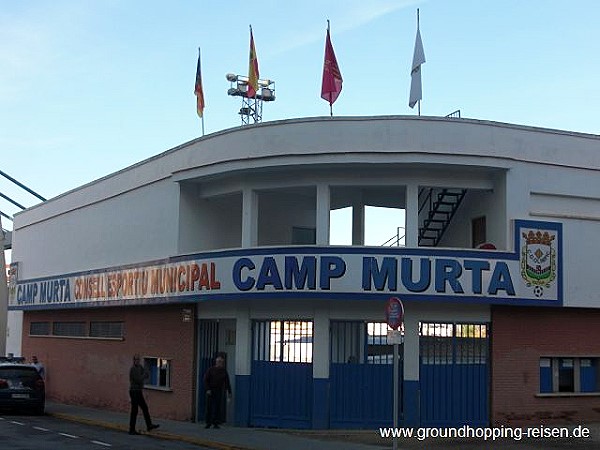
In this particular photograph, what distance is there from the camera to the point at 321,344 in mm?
21219

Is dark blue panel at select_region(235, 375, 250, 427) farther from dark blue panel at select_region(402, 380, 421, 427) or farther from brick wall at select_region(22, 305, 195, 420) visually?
dark blue panel at select_region(402, 380, 421, 427)

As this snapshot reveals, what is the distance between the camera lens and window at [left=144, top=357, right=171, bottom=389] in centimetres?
2503

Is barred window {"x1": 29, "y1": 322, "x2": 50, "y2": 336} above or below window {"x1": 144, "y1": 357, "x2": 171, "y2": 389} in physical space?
above

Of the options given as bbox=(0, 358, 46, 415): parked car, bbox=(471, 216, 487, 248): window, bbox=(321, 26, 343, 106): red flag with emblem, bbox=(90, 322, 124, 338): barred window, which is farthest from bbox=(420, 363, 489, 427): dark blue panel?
bbox=(0, 358, 46, 415): parked car

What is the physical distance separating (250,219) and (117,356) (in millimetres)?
Result: 8109

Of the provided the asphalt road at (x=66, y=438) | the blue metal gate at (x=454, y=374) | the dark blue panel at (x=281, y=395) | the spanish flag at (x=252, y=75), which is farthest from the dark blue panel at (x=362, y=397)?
the spanish flag at (x=252, y=75)

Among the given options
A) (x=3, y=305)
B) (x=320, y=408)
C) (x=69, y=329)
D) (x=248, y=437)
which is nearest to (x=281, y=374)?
(x=320, y=408)

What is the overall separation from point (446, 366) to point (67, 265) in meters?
16.1

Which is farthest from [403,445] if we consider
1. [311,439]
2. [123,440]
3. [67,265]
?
[67,265]

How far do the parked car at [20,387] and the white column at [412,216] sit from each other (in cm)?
1195

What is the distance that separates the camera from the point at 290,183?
72.9 feet

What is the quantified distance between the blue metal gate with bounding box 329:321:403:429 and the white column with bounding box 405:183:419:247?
82.1 inches

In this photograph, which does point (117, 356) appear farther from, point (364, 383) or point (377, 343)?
point (377, 343)

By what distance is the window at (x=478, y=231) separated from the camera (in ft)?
76.3
